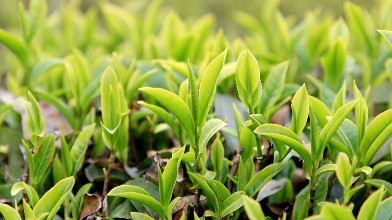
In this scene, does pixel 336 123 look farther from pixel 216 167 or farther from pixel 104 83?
pixel 104 83

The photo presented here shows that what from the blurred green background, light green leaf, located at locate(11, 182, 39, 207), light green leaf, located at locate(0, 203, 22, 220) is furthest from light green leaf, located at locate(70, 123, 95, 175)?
the blurred green background

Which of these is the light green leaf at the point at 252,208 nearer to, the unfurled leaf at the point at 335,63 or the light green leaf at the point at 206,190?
the light green leaf at the point at 206,190

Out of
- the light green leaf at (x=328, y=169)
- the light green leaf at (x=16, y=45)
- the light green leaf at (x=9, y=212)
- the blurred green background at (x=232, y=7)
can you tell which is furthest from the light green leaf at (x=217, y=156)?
the blurred green background at (x=232, y=7)

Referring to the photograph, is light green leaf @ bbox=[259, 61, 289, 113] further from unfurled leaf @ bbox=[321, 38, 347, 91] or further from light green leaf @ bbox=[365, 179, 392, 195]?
light green leaf @ bbox=[365, 179, 392, 195]

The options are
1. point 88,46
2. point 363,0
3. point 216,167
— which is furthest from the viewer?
point 363,0

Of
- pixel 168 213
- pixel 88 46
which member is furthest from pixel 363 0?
pixel 168 213

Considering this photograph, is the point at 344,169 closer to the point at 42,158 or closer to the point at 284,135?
the point at 284,135
